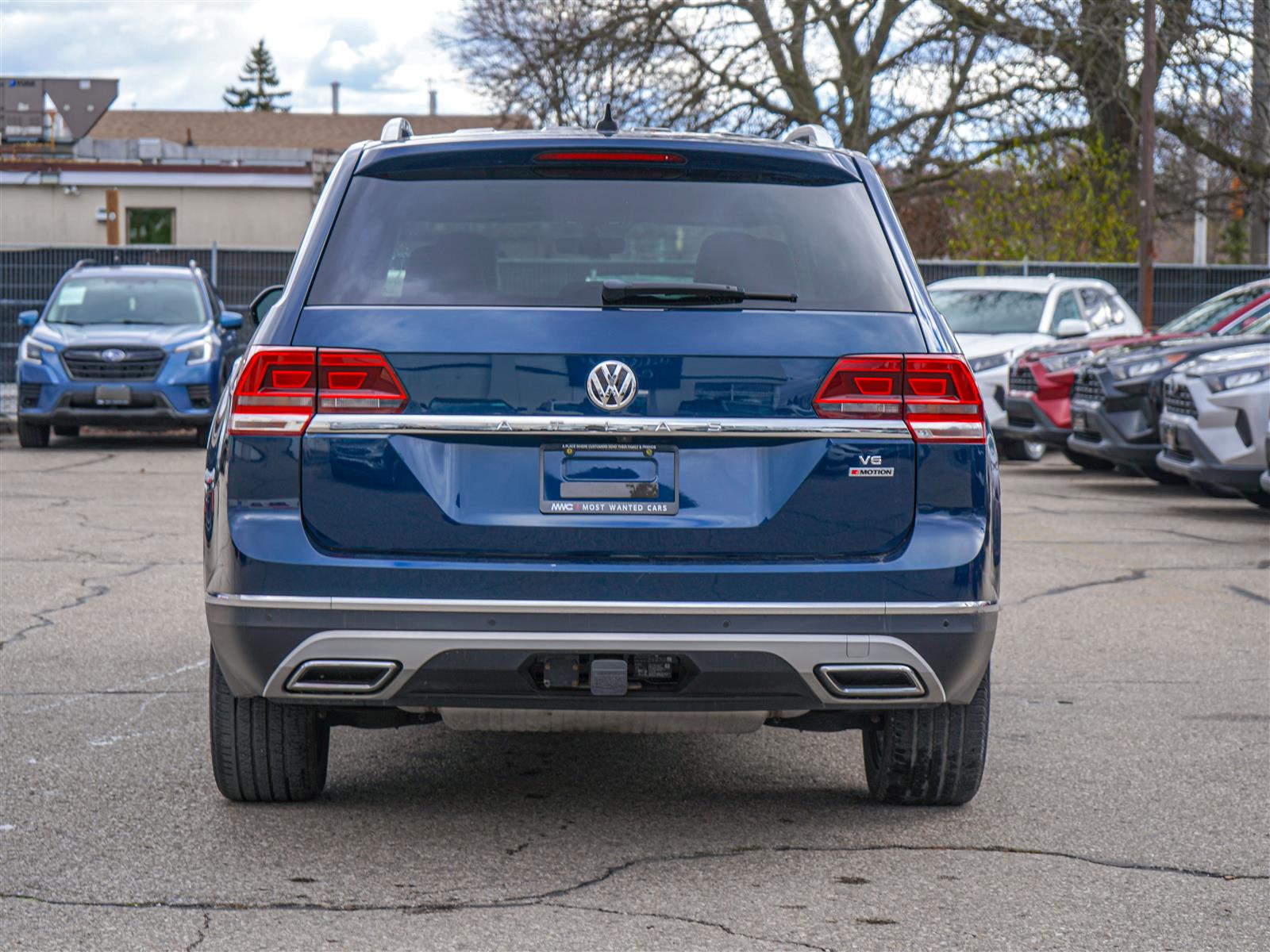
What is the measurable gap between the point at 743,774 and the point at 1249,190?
85.3 feet

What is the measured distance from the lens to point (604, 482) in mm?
4070

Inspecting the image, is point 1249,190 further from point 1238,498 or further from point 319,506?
point 319,506

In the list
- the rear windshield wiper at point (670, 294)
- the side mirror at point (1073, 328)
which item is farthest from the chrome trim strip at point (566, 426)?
the side mirror at point (1073, 328)

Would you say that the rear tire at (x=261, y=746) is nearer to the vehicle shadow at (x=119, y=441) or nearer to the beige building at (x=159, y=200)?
the vehicle shadow at (x=119, y=441)

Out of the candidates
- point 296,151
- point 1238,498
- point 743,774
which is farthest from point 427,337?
point 296,151

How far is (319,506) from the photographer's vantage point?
410 centimetres

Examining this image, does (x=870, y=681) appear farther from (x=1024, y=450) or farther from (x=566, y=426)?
(x=1024, y=450)

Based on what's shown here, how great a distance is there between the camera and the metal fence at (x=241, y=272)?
22.5 m

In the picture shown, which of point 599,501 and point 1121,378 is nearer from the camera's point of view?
point 599,501

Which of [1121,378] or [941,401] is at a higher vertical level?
[941,401]

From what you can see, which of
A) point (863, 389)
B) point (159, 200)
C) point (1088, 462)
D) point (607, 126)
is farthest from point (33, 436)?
point (159, 200)

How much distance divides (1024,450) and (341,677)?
50.0 ft

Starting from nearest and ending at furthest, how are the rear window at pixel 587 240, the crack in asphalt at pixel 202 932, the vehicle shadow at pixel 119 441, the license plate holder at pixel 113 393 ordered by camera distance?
1. the crack in asphalt at pixel 202 932
2. the rear window at pixel 587 240
3. the license plate holder at pixel 113 393
4. the vehicle shadow at pixel 119 441

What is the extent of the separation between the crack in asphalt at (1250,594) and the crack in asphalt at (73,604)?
18.4 feet
